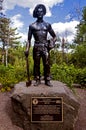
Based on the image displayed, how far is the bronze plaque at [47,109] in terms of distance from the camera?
8.15m

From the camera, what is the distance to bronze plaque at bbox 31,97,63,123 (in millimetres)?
8148

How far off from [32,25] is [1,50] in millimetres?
33971

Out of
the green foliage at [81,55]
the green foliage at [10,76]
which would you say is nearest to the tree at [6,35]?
the green foliage at [81,55]

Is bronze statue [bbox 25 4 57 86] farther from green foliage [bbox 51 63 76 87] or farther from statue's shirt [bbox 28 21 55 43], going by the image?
green foliage [bbox 51 63 76 87]

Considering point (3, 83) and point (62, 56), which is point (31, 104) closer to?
point (3, 83)

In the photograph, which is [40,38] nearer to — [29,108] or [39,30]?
[39,30]

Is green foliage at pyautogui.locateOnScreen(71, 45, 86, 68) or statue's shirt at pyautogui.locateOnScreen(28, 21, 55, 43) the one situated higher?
statue's shirt at pyautogui.locateOnScreen(28, 21, 55, 43)

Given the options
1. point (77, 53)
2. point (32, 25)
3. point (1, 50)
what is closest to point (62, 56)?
point (1, 50)

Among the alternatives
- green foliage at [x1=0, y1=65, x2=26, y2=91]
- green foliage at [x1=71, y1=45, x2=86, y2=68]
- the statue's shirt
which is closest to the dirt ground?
green foliage at [x1=0, y1=65, x2=26, y2=91]

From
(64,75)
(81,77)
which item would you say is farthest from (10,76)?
(81,77)

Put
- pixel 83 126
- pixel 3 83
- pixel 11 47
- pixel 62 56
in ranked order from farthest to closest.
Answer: pixel 11 47 < pixel 62 56 < pixel 3 83 < pixel 83 126

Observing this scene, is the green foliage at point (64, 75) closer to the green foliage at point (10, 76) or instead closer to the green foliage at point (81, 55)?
the green foliage at point (10, 76)

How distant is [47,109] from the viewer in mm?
8148

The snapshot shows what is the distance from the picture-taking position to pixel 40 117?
8180 millimetres
